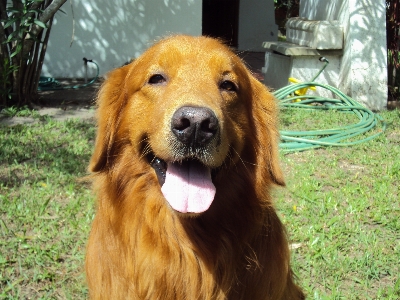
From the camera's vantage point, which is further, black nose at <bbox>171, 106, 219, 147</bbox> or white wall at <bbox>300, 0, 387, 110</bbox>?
white wall at <bbox>300, 0, 387, 110</bbox>

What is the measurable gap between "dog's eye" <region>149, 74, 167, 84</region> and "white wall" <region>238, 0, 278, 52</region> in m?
16.1

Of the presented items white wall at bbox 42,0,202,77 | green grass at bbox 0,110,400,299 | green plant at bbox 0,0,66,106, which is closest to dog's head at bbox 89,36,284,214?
green grass at bbox 0,110,400,299

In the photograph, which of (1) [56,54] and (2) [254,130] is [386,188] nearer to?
(2) [254,130]

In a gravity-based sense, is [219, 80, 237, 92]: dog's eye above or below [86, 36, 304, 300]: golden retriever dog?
above

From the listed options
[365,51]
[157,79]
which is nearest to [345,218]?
[157,79]

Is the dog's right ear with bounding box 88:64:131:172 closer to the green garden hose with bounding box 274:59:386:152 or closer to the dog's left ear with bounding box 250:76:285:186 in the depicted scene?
the dog's left ear with bounding box 250:76:285:186

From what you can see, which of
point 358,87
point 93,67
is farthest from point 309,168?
point 93,67

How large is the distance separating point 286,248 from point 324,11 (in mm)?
8068

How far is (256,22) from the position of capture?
60.8 ft

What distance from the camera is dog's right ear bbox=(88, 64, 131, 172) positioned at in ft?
9.50

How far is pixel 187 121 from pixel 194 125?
4cm

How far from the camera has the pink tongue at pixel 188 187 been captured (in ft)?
8.07

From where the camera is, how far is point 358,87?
8.82 m

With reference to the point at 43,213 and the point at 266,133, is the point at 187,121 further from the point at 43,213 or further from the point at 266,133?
the point at 43,213
